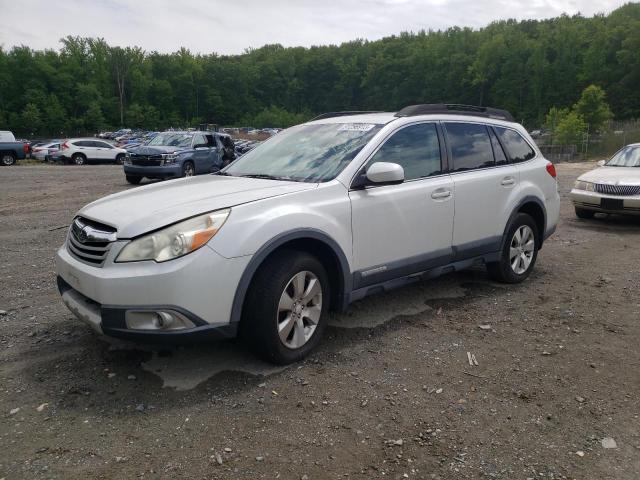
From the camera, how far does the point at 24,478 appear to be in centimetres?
247

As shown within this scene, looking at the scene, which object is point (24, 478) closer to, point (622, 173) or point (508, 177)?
point (508, 177)

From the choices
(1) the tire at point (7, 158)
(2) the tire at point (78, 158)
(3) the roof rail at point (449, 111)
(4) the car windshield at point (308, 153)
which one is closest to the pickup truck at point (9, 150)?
(1) the tire at point (7, 158)

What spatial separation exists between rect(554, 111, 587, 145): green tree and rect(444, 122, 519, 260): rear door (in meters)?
34.3

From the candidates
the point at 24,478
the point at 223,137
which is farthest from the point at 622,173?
the point at 223,137

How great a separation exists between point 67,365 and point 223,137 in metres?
16.3

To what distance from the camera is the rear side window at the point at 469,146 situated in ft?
15.9

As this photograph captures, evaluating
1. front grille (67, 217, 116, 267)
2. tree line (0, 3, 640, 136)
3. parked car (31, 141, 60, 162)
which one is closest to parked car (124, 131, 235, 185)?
front grille (67, 217, 116, 267)

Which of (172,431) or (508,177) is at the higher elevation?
(508,177)

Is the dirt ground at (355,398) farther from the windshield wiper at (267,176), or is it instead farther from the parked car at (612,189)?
the parked car at (612,189)

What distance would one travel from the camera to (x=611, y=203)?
9.27m

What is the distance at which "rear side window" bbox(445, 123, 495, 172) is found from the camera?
485 centimetres

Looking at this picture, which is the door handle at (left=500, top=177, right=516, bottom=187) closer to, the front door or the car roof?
the car roof

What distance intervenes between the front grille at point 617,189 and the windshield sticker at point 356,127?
6.76 m

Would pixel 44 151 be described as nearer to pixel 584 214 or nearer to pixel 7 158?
pixel 7 158
